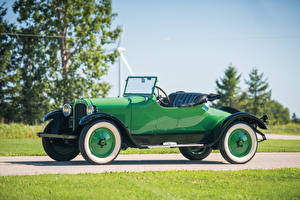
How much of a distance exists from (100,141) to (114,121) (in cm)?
52

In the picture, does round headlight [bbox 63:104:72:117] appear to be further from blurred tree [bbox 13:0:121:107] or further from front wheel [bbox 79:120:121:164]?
blurred tree [bbox 13:0:121:107]

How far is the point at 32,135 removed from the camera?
22.7 m

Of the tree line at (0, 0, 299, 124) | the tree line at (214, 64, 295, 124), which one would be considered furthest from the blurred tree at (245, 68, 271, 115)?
the tree line at (0, 0, 299, 124)

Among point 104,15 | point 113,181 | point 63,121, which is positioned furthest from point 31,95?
point 113,181

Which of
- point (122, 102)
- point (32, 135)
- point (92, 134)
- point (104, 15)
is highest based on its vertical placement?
point (104, 15)

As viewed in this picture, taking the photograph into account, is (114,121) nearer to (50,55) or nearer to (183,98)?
(183,98)

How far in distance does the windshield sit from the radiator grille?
1328mm

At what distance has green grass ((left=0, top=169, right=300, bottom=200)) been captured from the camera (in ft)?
19.2

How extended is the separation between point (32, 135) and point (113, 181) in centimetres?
1668

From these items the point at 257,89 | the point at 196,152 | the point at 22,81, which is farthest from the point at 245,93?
the point at 196,152

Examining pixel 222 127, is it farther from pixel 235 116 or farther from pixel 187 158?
pixel 187 158

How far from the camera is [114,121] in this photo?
9281 mm

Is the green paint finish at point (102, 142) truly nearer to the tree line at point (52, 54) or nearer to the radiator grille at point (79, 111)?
the radiator grille at point (79, 111)

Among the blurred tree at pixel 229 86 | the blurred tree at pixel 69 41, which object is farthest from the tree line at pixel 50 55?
the blurred tree at pixel 229 86
